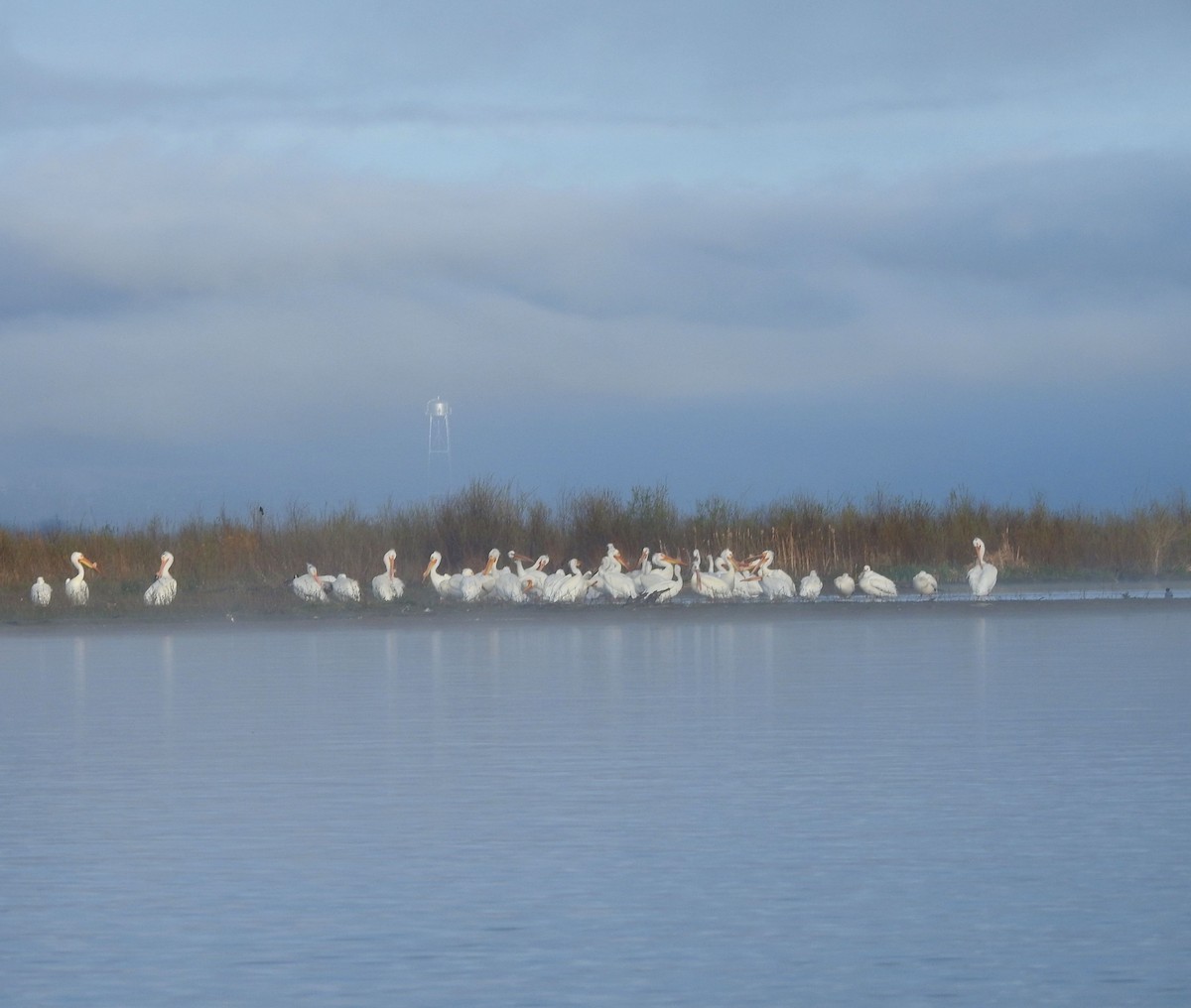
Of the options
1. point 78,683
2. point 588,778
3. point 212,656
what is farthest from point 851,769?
point 212,656

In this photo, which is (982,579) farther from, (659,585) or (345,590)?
(345,590)

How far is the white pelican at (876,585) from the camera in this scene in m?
22.4

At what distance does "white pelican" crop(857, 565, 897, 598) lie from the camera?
22438 mm

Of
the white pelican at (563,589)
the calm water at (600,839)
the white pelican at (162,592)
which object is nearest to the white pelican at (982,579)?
the white pelican at (563,589)

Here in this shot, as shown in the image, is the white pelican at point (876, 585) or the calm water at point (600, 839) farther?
the white pelican at point (876, 585)

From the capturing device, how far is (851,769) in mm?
7832

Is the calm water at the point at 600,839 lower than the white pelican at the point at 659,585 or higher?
lower

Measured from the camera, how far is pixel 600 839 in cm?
632

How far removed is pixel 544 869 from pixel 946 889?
1.16 meters

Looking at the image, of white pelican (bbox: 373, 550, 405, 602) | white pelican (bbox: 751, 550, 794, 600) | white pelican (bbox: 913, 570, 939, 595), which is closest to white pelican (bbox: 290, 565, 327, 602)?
white pelican (bbox: 373, 550, 405, 602)

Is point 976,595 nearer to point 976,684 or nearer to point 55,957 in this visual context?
point 976,684

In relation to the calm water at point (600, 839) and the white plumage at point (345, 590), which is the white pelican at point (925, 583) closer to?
the white plumage at point (345, 590)

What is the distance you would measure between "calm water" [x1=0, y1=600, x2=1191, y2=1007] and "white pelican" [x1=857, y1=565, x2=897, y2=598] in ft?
31.7

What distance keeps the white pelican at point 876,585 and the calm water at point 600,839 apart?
967 centimetres
